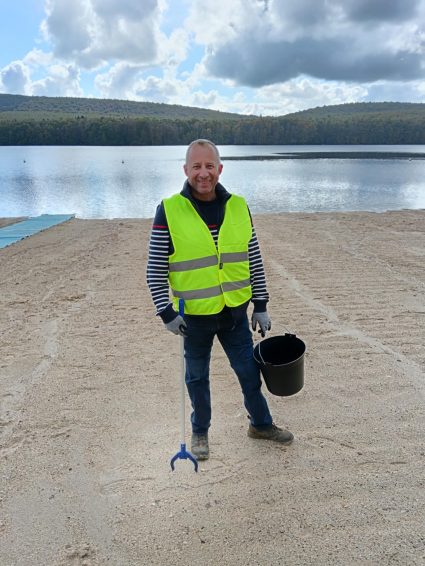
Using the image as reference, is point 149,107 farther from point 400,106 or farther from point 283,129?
point 400,106

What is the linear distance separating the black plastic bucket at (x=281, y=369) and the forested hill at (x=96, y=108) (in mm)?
164689

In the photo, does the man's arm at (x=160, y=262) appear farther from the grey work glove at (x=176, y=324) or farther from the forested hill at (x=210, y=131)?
the forested hill at (x=210, y=131)

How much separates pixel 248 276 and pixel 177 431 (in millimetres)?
1292

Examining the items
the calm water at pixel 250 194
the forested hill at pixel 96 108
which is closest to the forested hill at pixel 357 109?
the forested hill at pixel 96 108

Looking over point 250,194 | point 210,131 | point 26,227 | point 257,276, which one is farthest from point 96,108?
point 257,276

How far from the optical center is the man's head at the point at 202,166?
268cm

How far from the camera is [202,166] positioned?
2686mm

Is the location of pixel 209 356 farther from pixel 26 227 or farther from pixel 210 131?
pixel 210 131

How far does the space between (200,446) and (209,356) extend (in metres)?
0.61

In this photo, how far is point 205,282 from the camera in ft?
9.11

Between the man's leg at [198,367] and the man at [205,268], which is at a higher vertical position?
the man at [205,268]

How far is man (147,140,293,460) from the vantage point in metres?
2.71

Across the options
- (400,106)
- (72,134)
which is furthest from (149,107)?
(400,106)

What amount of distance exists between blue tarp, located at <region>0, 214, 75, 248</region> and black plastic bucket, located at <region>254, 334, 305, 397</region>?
9358mm
